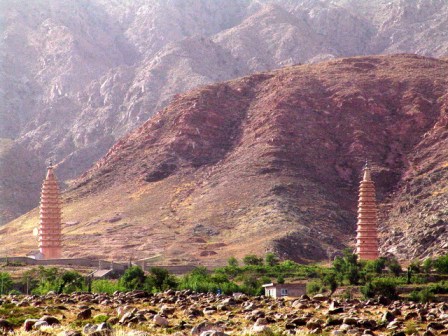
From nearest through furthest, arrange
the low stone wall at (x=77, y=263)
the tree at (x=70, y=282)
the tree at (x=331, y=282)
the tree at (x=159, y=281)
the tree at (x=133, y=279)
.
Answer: the tree at (x=70, y=282), the tree at (x=159, y=281), the tree at (x=133, y=279), the tree at (x=331, y=282), the low stone wall at (x=77, y=263)

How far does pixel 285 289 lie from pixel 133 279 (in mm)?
10577

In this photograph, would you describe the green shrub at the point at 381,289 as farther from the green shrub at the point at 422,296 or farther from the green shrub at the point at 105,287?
the green shrub at the point at 105,287

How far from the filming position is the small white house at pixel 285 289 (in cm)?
7919

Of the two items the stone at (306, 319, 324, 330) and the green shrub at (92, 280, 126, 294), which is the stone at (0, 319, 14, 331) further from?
the green shrub at (92, 280, 126, 294)

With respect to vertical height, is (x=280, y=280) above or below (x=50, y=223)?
below

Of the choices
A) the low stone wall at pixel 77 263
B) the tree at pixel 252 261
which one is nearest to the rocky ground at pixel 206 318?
the tree at pixel 252 261

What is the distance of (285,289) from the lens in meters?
80.4

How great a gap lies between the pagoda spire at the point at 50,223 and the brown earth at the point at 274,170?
3.04 m

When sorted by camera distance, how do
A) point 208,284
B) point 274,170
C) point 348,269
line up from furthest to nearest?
point 274,170, point 348,269, point 208,284

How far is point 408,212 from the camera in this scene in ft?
442

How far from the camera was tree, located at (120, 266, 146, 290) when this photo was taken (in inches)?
3127

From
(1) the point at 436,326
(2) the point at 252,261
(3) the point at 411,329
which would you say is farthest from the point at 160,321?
(2) the point at 252,261

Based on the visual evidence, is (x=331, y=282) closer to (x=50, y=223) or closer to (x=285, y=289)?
(x=285, y=289)

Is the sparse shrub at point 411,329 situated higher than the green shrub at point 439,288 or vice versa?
the green shrub at point 439,288
